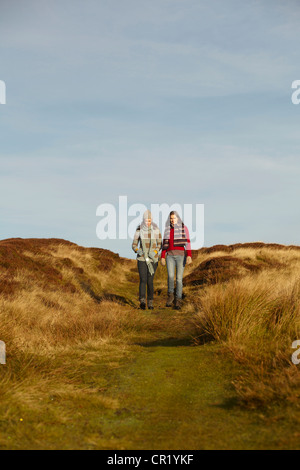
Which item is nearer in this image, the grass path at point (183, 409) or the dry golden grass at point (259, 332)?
the grass path at point (183, 409)

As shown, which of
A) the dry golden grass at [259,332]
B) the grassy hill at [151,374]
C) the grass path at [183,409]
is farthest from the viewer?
the dry golden grass at [259,332]

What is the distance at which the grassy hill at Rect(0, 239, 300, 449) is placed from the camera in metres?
3.87

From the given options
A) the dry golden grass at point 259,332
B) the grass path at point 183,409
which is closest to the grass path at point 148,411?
the grass path at point 183,409

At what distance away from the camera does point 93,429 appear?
4039mm

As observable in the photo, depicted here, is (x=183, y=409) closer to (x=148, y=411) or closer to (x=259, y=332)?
(x=148, y=411)

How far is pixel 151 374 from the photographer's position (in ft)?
18.9

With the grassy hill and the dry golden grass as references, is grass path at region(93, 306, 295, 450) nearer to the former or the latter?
the grassy hill

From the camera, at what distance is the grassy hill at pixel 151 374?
3.87 metres

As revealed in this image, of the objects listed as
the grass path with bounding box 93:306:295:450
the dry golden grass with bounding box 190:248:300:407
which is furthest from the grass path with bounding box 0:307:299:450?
the dry golden grass with bounding box 190:248:300:407

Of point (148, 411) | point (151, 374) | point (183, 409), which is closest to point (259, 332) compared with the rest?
point (151, 374)

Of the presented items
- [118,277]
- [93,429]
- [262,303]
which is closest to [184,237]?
[262,303]

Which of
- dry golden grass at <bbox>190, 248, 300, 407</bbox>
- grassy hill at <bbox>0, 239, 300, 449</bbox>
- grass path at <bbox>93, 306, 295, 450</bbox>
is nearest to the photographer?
grass path at <bbox>93, 306, 295, 450</bbox>

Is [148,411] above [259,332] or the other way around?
the other way around

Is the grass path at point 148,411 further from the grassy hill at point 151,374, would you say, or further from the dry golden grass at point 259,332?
the dry golden grass at point 259,332
